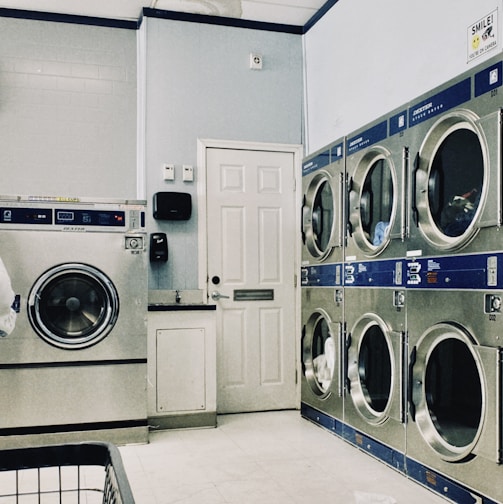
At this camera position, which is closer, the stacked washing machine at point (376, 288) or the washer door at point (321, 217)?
the stacked washing machine at point (376, 288)

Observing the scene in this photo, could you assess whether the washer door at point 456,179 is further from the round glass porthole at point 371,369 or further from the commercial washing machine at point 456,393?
the round glass porthole at point 371,369

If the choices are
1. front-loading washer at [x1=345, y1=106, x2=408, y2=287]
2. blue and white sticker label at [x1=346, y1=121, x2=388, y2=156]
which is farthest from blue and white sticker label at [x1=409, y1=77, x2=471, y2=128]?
blue and white sticker label at [x1=346, y1=121, x2=388, y2=156]

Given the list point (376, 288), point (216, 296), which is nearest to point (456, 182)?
point (376, 288)

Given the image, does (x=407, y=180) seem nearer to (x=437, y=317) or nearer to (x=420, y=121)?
(x=420, y=121)

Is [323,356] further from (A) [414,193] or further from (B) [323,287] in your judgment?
(A) [414,193]

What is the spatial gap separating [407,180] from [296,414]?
2.47 m

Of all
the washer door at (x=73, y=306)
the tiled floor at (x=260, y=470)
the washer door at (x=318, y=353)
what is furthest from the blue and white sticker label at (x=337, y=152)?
the tiled floor at (x=260, y=470)

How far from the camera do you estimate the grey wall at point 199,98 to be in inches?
201

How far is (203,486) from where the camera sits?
10.7ft

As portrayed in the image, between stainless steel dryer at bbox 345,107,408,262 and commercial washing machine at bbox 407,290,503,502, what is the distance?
0.44 m

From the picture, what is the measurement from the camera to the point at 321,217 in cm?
467

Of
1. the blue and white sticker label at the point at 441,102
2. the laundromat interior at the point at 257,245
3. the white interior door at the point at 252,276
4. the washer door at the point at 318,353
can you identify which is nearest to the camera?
the blue and white sticker label at the point at 441,102

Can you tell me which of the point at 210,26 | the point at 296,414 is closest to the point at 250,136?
the point at 210,26

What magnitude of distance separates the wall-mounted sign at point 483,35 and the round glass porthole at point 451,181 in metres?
0.49
